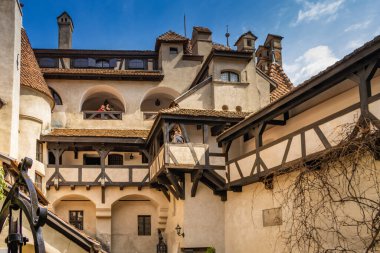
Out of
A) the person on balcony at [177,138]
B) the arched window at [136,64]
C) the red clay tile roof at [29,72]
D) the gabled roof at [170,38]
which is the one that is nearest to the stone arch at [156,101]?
the arched window at [136,64]

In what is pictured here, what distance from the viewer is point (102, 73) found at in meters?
25.7

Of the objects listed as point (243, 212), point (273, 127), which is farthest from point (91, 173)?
point (273, 127)

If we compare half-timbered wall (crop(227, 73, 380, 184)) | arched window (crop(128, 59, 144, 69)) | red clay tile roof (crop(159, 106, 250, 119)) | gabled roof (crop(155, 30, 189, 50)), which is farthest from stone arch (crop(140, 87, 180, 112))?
half-timbered wall (crop(227, 73, 380, 184))

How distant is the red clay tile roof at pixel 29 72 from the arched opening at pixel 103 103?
319cm

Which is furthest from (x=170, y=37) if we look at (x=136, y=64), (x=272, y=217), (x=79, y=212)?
(x=272, y=217)

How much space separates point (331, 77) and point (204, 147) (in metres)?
7.43

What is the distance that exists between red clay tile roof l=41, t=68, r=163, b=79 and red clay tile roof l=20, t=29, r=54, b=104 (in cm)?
198

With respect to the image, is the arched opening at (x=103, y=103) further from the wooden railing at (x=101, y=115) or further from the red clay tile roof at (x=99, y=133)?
the red clay tile roof at (x=99, y=133)

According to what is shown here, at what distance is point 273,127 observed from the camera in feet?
54.7

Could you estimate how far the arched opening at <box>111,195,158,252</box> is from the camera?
23.5 metres

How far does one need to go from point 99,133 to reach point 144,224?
4.87 meters

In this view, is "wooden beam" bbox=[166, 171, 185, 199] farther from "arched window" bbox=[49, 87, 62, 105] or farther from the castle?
"arched window" bbox=[49, 87, 62, 105]

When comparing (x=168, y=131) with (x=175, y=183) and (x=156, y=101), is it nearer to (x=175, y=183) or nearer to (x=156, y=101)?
(x=175, y=183)

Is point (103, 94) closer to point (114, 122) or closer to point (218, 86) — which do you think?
point (114, 122)
